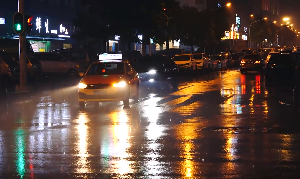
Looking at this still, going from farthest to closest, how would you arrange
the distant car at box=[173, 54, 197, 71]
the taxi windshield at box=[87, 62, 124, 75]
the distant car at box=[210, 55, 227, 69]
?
1. the distant car at box=[210, 55, 227, 69]
2. the distant car at box=[173, 54, 197, 71]
3. the taxi windshield at box=[87, 62, 124, 75]

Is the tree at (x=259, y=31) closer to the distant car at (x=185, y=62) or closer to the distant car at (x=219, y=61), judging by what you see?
the distant car at (x=219, y=61)

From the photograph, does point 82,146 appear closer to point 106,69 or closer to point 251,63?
point 106,69

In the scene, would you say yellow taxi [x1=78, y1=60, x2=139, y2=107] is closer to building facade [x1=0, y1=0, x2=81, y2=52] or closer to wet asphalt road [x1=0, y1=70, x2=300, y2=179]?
wet asphalt road [x1=0, y1=70, x2=300, y2=179]

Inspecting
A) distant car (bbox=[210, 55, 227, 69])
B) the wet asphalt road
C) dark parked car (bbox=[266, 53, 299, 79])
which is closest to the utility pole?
the wet asphalt road

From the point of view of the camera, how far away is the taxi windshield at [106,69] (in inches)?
774

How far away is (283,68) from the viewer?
34.8m

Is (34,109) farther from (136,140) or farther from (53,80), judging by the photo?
(53,80)

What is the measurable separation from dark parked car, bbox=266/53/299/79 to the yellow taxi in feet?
55.2

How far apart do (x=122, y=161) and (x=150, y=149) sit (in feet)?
4.27

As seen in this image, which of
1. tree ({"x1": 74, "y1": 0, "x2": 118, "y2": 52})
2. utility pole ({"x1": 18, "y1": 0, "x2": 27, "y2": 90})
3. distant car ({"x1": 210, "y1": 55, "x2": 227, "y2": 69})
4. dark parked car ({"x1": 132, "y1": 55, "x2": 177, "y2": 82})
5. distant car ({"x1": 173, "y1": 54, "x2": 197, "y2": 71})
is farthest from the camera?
distant car ({"x1": 210, "y1": 55, "x2": 227, "y2": 69})

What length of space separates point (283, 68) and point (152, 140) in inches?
962

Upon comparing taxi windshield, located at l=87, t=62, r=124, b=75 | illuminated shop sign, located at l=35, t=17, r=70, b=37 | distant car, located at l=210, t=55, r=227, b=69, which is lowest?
distant car, located at l=210, t=55, r=227, b=69

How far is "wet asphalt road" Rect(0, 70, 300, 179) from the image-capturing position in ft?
29.0

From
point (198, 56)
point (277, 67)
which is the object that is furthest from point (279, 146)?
point (198, 56)
